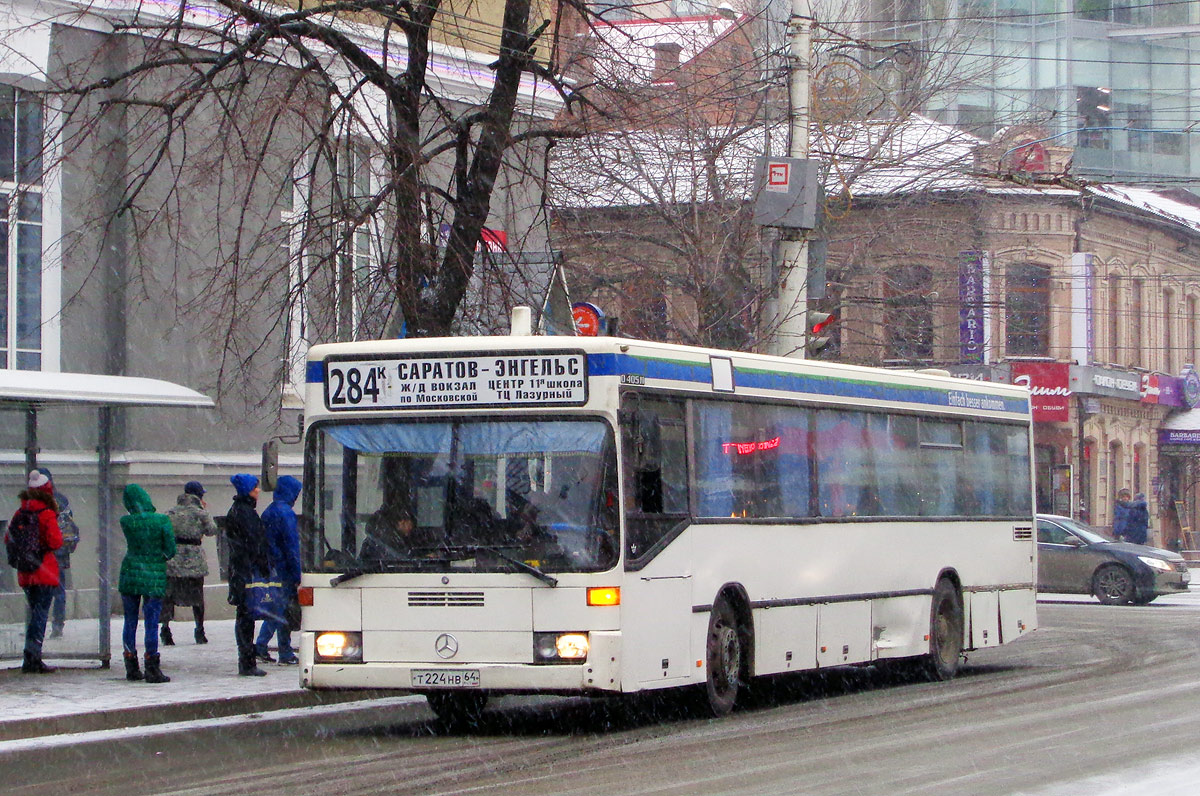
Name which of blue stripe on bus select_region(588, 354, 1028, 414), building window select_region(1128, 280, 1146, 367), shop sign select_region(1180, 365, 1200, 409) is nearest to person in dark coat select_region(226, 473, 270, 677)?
blue stripe on bus select_region(588, 354, 1028, 414)

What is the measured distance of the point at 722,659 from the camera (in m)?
13.0

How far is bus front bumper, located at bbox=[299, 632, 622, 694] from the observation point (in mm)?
11484

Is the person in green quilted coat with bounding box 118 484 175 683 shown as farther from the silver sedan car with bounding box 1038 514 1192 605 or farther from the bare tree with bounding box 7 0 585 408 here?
the silver sedan car with bounding box 1038 514 1192 605

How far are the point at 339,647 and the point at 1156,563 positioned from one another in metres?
19.8

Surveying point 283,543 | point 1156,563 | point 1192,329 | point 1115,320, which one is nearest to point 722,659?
point 283,543

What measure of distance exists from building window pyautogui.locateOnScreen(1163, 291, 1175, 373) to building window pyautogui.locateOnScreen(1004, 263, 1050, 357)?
6.40 metres

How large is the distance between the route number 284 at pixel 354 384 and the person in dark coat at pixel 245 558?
10.8 feet

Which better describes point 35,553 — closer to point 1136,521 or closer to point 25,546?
point 25,546

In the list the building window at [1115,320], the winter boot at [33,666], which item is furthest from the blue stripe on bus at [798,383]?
the building window at [1115,320]

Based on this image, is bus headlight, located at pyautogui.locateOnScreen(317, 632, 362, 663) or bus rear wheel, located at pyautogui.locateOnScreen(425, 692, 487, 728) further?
bus rear wheel, located at pyautogui.locateOnScreen(425, 692, 487, 728)

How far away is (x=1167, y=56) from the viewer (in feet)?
197

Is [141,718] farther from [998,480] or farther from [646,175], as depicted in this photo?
[646,175]

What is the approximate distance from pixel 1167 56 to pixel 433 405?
175 feet

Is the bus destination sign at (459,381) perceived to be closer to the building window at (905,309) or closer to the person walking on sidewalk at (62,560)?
the person walking on sidewalk at (62,560)
